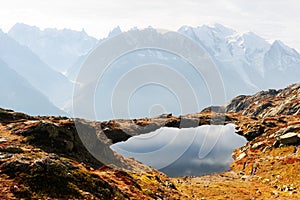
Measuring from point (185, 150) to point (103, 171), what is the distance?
203 feet

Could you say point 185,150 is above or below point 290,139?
above

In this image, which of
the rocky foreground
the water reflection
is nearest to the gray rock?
the rocky foreground

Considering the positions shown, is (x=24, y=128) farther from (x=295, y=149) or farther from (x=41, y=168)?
(x=295, y=149)

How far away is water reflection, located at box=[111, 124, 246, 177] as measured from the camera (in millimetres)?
86562

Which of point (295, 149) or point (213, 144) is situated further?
point (213, 144)

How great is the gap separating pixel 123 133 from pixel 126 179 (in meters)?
81.5

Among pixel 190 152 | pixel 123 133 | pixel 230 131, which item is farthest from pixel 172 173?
pixel 230 131

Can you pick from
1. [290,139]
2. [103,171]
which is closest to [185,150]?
A: [290,139]

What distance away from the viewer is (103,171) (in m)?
48.2

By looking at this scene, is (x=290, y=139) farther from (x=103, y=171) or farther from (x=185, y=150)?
(x=103, y=171)

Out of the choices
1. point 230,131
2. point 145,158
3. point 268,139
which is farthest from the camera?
point 230,131

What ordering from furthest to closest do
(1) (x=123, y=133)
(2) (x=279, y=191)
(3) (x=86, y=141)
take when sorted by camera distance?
(1) (x=123, y=133)
(3) (x=86, y=141)
(2) (x=279, y=191)

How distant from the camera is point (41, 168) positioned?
99.0 ft

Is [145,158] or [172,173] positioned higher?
[145,158]
